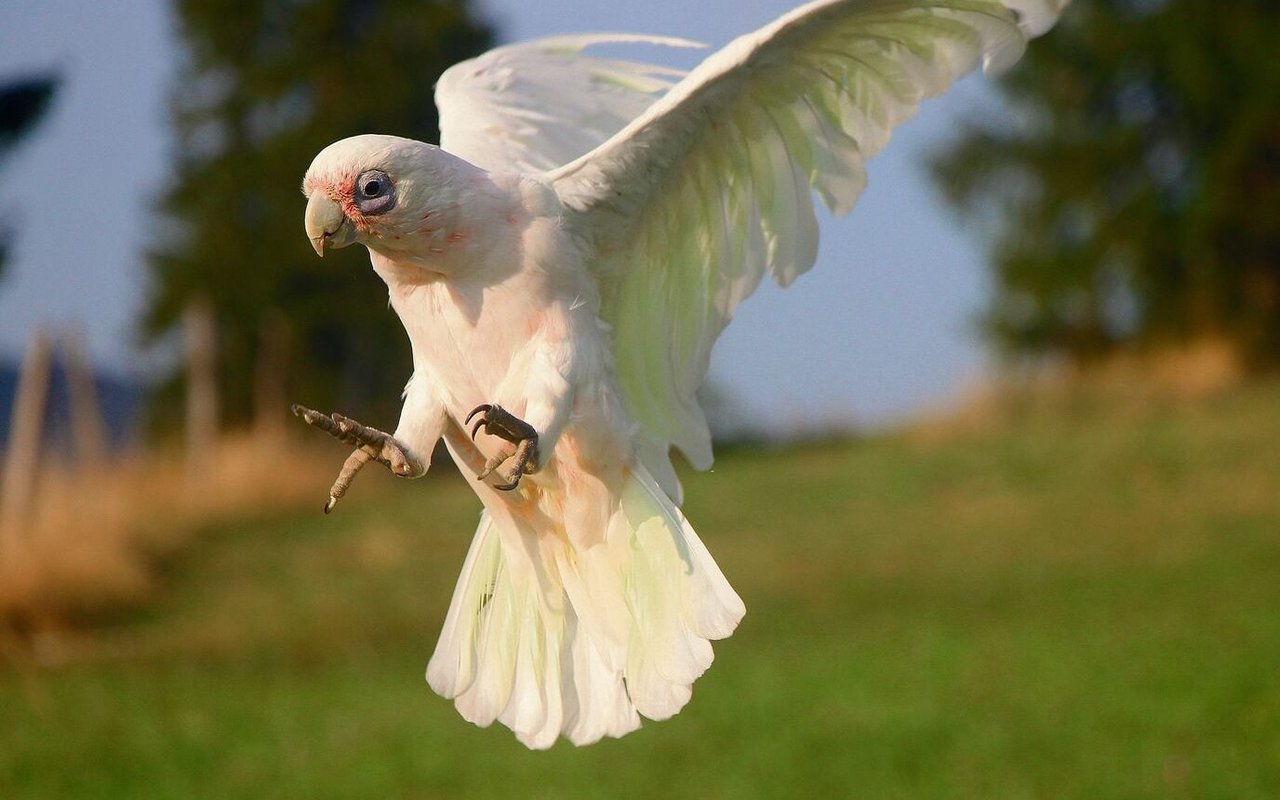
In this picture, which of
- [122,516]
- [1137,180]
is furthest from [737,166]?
[1137,180]

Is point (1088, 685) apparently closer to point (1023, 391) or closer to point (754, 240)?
point (754, 240)

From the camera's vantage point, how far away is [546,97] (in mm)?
2506

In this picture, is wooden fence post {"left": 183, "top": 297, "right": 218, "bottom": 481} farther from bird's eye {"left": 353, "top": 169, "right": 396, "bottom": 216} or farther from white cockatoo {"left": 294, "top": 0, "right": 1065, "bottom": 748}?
bird's eye {"left": 353, "top": 169, "right": 396, "bottom": 216}

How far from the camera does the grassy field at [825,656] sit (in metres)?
6.55

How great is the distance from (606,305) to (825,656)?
6432 mm

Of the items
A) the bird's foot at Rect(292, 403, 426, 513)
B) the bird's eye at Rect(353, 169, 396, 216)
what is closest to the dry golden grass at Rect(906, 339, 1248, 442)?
the bird's foot at Rect(292, 403, 426, 513)

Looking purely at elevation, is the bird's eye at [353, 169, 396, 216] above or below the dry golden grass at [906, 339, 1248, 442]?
above

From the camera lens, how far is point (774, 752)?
6668 millimetres

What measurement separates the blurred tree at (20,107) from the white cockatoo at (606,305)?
273 inches

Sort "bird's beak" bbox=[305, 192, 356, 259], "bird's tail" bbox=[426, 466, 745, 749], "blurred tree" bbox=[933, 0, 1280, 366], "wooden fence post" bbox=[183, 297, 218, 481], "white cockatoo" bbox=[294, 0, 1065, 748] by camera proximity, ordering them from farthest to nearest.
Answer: "blurred tree" bbox=[933, 0, 1280, 366] < "wooden fence post" bbox=[183, 297, 218, 481] < "bird's tail" bbox=[426, 466, 745, 749] < "white cockatoo" bbox=[294, 0, 1065, 748] < "bird's beak" bbox=[305, 192, 356, 259]

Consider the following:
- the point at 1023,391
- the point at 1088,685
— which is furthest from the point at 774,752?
the point at 1023,391

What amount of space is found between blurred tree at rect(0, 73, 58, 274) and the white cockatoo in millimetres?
6933

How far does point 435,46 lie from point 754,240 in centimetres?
1385

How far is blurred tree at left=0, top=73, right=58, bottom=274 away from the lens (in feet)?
26.8
